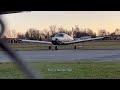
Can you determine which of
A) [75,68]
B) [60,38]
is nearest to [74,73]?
[75,68]

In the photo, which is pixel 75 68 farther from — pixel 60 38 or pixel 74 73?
pixel 60 38

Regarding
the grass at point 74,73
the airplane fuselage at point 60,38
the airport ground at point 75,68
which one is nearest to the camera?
the grass at point 74,73

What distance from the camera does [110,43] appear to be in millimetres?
22609

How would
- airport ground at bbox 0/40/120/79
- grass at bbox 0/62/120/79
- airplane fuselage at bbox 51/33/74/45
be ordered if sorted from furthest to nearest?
airplane fuselage at bbox 51/33/74/45, airport ground at bbox 0/40/120/79, grass at bbox 0/62/120/79

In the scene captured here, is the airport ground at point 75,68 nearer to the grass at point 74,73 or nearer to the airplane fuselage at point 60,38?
the grass at point 74,73

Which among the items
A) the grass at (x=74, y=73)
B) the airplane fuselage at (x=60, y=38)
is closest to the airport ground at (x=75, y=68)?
the grass at (x=74, y=73)

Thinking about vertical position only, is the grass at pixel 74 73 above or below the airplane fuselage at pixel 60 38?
below

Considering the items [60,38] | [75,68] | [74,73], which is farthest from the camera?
[60,38]

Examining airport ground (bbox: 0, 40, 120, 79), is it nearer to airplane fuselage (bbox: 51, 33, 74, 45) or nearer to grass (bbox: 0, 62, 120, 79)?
grass (bbox: 0, 62, 120, 79)

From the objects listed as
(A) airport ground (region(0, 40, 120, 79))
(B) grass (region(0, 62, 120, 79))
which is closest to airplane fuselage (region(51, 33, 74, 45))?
(A) airport ground (region(0, 40, 120, 79))
